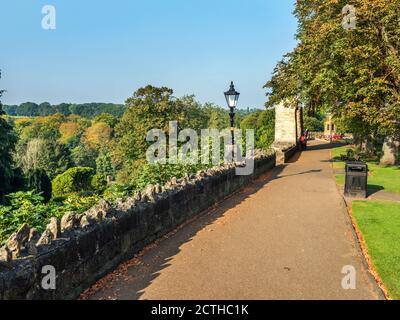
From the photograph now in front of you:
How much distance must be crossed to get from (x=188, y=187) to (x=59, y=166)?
58.0 m

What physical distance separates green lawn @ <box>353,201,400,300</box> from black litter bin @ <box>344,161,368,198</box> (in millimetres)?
846

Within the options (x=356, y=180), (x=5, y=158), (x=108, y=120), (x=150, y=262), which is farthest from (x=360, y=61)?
(x=108, y=120)

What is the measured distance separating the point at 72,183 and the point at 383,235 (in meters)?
40.0

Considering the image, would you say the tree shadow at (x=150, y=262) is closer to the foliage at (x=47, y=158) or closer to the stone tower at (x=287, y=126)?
the stone tower at (x=287, y=126)

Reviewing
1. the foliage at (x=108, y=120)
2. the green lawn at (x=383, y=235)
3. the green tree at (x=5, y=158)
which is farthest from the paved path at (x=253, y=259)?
the foliage at (x=108, y=120)

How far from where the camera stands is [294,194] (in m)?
14.5

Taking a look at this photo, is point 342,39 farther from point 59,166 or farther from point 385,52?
point 59,166

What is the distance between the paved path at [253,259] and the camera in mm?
5922

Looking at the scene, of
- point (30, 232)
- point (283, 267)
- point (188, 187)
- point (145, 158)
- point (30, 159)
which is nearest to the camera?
point (30, 232)

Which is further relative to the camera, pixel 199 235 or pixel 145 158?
pixel 145 158

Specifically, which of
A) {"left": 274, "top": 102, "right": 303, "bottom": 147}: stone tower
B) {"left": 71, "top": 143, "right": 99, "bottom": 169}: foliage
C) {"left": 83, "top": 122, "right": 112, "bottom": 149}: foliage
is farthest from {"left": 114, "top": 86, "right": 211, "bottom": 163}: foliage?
{"left": 83, "top": 122, "right": 112, "bottom": 149}: foliage

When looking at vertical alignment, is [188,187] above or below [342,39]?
below

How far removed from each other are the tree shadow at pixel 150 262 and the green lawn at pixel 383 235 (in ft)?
13.0
